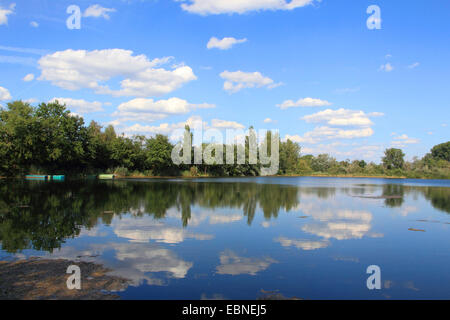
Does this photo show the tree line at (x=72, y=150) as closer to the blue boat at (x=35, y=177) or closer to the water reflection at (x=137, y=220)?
the blue boat at (x=35, y=177)

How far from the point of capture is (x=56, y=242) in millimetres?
8969

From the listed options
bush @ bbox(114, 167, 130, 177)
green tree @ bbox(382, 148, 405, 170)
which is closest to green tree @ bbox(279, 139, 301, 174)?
green tree @ bbox(382, 148, 405, 170)

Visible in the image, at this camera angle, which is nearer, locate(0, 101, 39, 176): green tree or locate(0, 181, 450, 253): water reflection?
locate(0, 181, 450, 253): water reflection

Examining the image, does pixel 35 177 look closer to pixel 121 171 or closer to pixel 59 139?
pixel 59 139

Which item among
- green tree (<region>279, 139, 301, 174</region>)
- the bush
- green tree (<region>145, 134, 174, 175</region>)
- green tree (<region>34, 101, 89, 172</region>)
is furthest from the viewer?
green tree (<region>279, 139, 301, 174</region>)

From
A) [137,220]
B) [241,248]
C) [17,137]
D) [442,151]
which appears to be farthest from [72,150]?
[442,151]

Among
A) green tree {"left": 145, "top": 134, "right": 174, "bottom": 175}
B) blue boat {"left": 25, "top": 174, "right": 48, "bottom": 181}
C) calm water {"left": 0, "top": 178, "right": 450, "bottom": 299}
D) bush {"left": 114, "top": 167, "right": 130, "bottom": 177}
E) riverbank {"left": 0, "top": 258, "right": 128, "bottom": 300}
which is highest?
green tree {"left": 145, "top": 134, "right": 174, "bottom": 175}

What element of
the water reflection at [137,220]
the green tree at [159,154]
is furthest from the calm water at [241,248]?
the green tree at [159,154]

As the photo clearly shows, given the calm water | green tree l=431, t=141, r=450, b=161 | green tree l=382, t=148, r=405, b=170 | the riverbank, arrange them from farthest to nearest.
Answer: green tree l=431, t=141, r=450, b=161 → green tree l=382, t=148, r=405, b=170 → the calm water → the riverbank

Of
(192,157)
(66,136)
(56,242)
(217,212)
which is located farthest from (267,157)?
(56,242)

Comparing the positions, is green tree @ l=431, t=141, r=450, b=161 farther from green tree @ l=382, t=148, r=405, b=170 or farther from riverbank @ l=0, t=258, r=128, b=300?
riverbank @ l=0, t=258, r=128, b=300

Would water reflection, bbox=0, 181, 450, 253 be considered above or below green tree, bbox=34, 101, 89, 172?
below

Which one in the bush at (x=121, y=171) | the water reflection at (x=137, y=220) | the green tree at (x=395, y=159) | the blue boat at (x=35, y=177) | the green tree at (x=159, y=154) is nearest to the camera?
A: the water reflection at (x=137, y=220)

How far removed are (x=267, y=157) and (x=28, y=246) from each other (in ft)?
274
